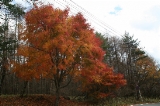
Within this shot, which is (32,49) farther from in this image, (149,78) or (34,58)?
(149,78)

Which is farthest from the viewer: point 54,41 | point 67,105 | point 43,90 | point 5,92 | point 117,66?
point 117,66

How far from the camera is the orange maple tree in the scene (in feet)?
53.8

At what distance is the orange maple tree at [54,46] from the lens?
16406 mm

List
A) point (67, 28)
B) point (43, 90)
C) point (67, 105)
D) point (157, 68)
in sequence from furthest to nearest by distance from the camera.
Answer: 1. point (157, 68)
2. point (43, 90)
3. point (67, 105)
4. point (67, 28)

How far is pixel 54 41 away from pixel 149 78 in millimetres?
28183

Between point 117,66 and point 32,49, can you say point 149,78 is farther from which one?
point 32,49

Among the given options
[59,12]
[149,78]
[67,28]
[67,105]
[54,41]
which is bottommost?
[67,105]

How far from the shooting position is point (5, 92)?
31.4 metres

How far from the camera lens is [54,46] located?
16.3 metres

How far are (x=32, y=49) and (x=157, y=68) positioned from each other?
2995 centimetres

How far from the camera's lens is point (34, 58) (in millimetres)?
16547

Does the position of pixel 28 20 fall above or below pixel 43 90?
above

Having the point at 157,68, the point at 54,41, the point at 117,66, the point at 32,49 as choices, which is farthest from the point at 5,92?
the point at 157,68

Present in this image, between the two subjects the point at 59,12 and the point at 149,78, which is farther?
the point at 149,78
